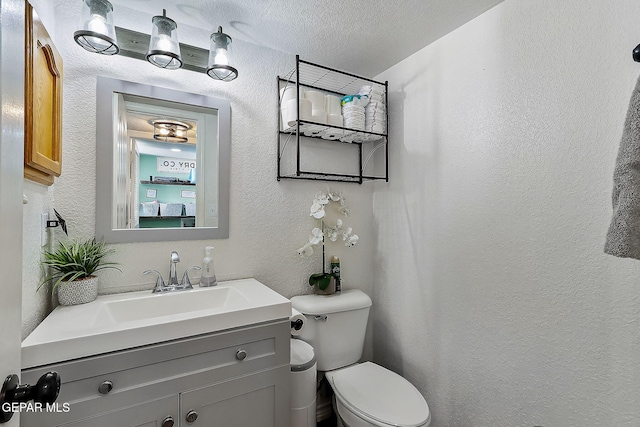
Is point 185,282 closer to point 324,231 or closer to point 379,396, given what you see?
point 324,231

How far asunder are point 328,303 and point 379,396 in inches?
19.0

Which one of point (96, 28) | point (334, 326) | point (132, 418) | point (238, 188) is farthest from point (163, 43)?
point (334, 326)

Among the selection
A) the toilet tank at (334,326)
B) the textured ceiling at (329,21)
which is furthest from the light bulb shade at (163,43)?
the toilet tank at (334,326)

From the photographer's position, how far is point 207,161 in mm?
1500

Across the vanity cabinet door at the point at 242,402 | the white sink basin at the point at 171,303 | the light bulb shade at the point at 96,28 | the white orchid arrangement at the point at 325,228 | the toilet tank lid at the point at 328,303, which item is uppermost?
the light bulb shade at the point at 96,28

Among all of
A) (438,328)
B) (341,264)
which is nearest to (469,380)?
(438,328)

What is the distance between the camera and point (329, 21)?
1411mm

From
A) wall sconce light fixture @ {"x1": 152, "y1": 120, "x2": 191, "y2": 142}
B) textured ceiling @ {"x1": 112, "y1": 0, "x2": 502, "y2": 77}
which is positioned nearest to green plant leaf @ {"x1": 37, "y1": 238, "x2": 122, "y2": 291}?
wall sconce light fixture @ {"x1": 152, "y1": 120, "x2": 191, "y2": 142}

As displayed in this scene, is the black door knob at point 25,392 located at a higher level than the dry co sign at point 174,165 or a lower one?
lower

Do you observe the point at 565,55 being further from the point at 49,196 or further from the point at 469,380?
the point at 49,196

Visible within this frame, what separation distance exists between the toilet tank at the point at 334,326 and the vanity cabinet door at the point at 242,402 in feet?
1.25

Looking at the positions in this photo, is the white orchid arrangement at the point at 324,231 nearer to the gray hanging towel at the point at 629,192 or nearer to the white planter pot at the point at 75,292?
the white planter pot at the point at 75,292

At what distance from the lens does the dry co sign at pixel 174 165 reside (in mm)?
1405

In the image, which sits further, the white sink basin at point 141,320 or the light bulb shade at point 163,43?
the light bulb shade at point 163,43
